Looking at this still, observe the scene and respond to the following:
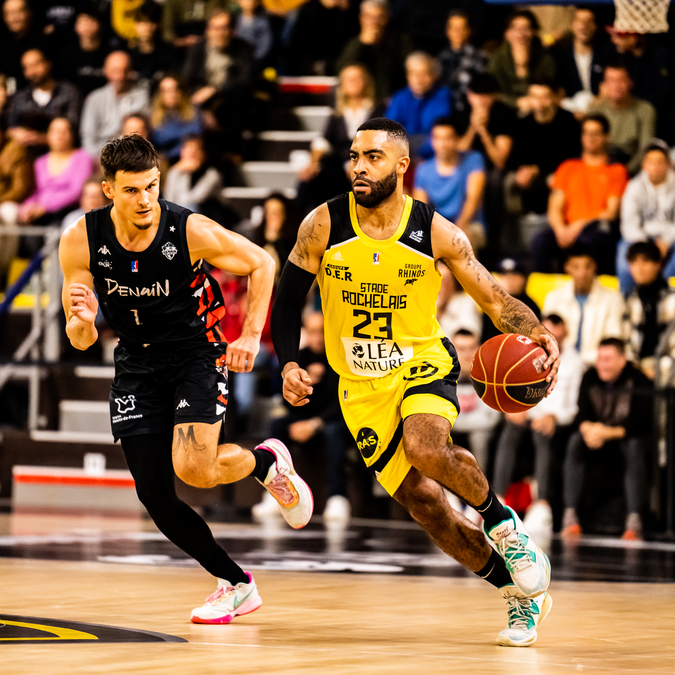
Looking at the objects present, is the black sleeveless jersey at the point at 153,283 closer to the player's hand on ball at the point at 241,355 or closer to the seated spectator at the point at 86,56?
the player's hand on ball at the point at 241,355

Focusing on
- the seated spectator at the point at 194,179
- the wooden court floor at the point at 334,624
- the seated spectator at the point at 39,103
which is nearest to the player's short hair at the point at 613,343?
the wooden court floor at the point at 334,624

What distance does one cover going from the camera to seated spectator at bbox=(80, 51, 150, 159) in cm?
1484

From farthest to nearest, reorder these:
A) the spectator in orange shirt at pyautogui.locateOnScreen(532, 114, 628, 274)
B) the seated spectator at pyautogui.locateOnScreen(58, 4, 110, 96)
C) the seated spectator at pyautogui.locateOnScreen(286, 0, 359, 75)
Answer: the seated spectator at pyautogui.locateOnScreen(58, 4, 110, 96), the seated spectator at pyautogui.locateOnScreen(286, 0, 359, 75), the spectator in orange shirt at pyautogui.locateOnScreen(532, 114, 628, 274)

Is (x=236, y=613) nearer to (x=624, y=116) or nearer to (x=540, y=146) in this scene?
(x=540, y=146)

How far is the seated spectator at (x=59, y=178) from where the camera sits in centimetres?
1414

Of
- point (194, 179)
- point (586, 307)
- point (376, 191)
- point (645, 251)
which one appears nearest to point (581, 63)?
point (645, 251)

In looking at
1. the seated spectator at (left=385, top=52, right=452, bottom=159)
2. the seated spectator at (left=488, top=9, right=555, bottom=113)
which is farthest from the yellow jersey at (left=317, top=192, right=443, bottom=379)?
the seated spectator at (left=488, top=9, right=555, bottom=113)

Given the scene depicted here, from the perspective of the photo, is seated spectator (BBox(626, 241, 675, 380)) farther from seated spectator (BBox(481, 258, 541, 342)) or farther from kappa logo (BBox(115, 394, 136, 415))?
kappa logo (BBox(115, 394, 136, 415))

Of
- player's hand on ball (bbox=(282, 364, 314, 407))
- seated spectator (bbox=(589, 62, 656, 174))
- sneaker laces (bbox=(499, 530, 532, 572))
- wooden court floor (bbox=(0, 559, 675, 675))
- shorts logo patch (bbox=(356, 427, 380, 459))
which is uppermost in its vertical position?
seated spectator (bbox=(589, 62, 656, 174))

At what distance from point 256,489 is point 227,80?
16.6 ft

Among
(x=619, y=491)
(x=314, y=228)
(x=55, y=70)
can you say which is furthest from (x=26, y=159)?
(x=314, y=228)

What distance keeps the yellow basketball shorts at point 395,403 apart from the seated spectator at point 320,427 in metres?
5.56

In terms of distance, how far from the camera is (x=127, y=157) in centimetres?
555

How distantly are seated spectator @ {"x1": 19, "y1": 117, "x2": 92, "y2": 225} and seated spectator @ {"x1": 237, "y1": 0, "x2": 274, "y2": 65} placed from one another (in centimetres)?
235
